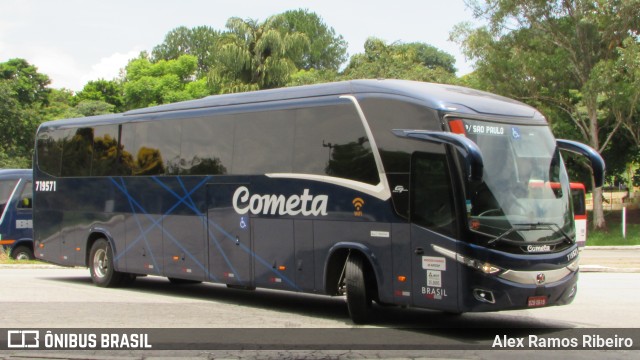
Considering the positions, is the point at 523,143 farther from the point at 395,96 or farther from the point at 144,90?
the point at 144,90

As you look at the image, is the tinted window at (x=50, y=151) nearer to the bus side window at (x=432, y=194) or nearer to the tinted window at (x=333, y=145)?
the tinted window at (x=333, y=145)

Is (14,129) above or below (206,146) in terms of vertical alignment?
above

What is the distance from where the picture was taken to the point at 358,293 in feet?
37.9

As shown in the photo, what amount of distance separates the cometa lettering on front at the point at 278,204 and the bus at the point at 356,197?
3cm

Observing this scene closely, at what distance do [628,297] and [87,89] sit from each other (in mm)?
74584

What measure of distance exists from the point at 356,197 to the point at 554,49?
26.3 metres

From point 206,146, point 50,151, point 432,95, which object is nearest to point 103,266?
point 50,151

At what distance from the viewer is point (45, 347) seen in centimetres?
963

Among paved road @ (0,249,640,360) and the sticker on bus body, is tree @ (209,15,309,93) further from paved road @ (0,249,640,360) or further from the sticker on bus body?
the sticker on bus body

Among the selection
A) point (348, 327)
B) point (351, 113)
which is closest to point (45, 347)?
point (348, 327)

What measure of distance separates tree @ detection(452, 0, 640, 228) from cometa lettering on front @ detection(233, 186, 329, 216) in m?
23.0

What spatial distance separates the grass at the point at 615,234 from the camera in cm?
3222

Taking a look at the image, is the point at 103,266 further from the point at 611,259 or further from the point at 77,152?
the point at 611,259

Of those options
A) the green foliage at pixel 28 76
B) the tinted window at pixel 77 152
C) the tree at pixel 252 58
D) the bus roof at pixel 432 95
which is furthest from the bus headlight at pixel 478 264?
the green foliage at pixel 28 76
